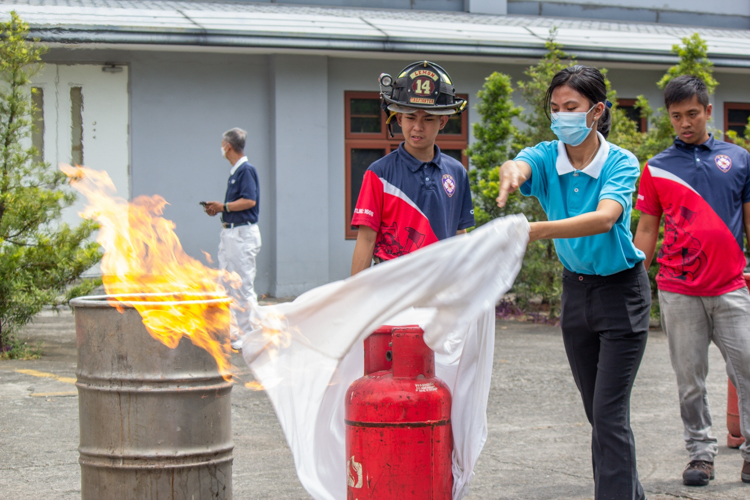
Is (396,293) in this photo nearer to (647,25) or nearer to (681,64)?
(681,64)

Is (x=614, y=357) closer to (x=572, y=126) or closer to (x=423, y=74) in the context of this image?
(x=572, y=126)

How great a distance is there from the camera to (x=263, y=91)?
12430 mm

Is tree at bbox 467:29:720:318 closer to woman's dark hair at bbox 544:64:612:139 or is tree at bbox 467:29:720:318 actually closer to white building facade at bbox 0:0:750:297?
white building facade at bbox 0:0:750:297

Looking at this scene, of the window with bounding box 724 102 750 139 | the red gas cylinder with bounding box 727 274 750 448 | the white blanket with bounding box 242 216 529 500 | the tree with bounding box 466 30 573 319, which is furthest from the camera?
the window with bounding box 724 102 750 139

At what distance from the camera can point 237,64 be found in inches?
483

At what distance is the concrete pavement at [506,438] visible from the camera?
422 centimetres

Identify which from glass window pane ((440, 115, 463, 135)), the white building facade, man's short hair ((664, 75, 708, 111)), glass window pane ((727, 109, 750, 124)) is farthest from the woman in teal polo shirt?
glass window pane ((727, 109, 750, 124))

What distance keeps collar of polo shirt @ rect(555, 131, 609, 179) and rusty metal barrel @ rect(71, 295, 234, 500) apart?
153 cm

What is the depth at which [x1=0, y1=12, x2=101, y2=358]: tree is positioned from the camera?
7.47 meters

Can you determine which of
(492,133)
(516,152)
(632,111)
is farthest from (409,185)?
(632,111)

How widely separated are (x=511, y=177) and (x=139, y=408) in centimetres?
166

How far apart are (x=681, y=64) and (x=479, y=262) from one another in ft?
26.8

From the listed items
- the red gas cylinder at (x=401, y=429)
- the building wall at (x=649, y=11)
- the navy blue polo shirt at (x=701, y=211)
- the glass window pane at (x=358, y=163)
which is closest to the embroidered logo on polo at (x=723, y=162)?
the navy blue polo shirt at (x=701, y=211)

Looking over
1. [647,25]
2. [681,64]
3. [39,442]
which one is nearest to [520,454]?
[39,442]
